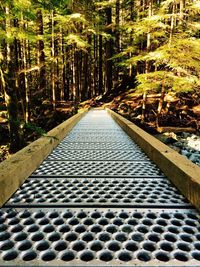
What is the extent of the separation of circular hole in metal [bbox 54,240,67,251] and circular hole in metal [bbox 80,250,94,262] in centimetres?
15

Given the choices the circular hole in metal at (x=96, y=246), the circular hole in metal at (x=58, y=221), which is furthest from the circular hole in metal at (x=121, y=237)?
the circular hole in metal at (x=58, y=221)

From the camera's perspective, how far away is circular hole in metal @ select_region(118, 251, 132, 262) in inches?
61.5

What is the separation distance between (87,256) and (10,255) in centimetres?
43

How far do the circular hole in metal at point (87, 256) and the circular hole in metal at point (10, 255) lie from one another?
37 cm

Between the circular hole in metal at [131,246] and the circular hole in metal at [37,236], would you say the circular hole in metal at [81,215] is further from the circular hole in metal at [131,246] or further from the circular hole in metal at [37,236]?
the circular hole in metal at [131,246]

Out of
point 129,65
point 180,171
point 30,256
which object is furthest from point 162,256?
point 129,65

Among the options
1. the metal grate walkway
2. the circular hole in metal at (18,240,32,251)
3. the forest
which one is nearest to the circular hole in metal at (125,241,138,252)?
the metal grate walkway

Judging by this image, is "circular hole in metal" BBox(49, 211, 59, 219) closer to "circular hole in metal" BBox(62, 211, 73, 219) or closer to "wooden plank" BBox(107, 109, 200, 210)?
"circular hole in metal" BBox(62, 211, 73, 219)

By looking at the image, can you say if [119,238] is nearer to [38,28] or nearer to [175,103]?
[175,103]

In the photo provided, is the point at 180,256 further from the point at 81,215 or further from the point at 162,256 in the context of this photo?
the point at 81,215

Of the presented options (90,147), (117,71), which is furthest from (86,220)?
(117,71)

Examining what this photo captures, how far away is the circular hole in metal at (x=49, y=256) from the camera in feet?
5.10

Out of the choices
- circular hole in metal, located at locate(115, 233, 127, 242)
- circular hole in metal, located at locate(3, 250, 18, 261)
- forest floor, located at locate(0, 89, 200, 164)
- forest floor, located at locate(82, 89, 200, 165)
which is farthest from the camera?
forest floor, located at locate(0, 89, 200, 164)

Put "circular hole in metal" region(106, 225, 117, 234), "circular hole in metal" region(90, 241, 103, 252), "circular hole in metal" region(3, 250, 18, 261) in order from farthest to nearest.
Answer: "circular hole in metal" region(106, 225, 117, 234) → "circular hole in metal" region(90, 241, 103, 252) → "circular hole in metal" region(3, 250, 18, 261)
